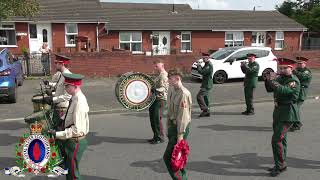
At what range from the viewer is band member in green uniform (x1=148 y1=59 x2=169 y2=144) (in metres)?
8.48

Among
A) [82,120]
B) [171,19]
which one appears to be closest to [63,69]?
[82,120]

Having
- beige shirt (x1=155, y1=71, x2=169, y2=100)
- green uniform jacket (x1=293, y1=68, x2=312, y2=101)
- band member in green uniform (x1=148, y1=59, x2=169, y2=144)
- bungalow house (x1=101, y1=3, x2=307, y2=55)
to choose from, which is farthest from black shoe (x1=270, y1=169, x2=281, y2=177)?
bungalow house (x1=101, y1=3, x2=307, y2=55)

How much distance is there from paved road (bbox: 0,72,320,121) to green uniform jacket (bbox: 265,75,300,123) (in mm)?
6547

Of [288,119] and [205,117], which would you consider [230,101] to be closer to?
[205,117]

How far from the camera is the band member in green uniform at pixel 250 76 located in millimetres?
11718

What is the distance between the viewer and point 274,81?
650 cm

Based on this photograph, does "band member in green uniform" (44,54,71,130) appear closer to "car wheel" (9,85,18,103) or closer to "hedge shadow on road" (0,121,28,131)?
"hedge shadow on road" (0,121,28,131)

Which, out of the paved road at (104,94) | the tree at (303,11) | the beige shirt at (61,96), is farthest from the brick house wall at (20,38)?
the tree at (303,11)

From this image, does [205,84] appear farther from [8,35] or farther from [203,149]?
[8,35]

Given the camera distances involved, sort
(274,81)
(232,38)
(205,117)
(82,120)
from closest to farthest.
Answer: (82,120), (274,81), (205,117), (232,38)

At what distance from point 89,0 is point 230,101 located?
65.5ft

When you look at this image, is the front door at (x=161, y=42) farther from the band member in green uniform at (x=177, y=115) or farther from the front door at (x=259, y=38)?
the band member in green uniform at (x=177, y=115)

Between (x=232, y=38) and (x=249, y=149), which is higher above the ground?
(x=232, y=38)

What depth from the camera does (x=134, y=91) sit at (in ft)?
27.2
